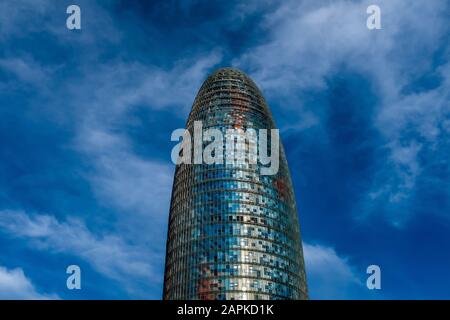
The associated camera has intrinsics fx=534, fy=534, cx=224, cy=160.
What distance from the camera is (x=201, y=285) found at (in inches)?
7062

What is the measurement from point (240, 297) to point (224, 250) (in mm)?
16936
